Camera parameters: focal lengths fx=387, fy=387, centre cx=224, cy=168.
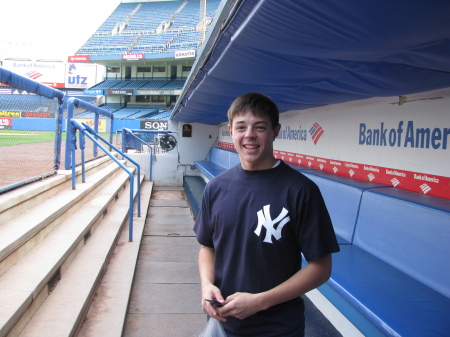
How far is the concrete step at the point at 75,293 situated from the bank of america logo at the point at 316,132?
2.53 meters

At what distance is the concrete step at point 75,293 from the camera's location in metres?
2.21

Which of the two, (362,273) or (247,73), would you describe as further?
(247,73)

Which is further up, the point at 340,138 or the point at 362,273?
the point at 340,138

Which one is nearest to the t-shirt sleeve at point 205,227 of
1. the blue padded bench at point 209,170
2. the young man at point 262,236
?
the young man at point 262,236

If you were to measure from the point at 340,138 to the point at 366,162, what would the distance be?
624 millimetres

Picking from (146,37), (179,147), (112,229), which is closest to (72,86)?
(146,37)

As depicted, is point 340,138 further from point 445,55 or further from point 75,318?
point 75,318

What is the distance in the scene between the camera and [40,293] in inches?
94.0

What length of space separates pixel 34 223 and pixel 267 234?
2.47 metres

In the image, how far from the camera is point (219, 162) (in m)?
8.87

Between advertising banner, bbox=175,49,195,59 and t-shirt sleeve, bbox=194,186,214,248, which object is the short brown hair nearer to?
t-shirt sleeve, bbox=194,186,214,248

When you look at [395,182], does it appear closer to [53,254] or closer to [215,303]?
[215,303]

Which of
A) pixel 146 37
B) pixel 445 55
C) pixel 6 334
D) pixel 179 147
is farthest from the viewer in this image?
pixel 146 37

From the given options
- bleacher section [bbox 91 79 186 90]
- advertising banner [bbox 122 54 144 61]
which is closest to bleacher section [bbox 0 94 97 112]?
bleacher section [bbox 91 79 186 90]
